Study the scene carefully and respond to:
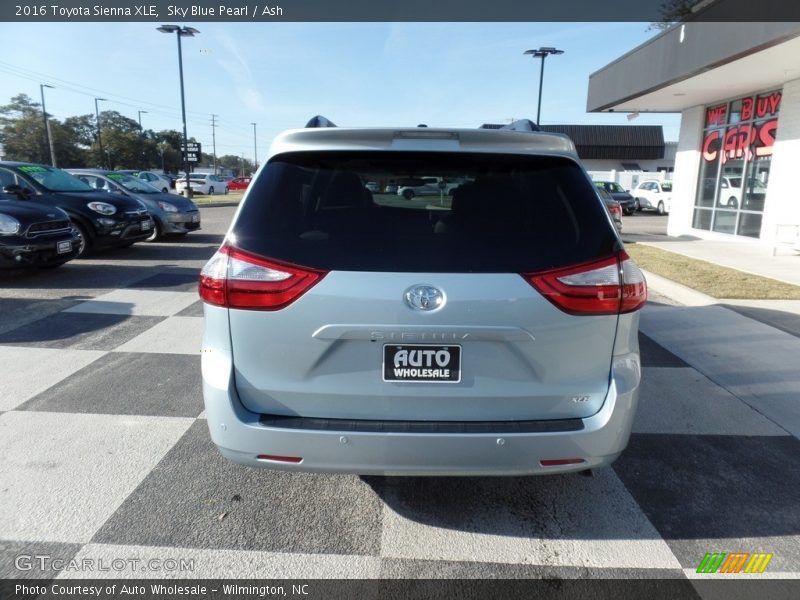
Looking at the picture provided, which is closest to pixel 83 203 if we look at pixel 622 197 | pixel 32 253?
pixel 32 253

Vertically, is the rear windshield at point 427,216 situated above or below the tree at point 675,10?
below

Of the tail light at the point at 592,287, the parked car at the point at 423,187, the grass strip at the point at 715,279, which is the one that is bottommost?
the grass strip at the point at 715,279

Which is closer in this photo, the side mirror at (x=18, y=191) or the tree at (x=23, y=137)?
the side mirror at (x=18, y=191)

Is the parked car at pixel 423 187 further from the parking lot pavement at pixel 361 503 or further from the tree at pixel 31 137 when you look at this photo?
the tree at pixel 31 137

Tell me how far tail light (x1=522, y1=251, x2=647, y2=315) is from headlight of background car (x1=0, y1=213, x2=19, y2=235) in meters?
7.95

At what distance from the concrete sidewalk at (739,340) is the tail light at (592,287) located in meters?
2.46

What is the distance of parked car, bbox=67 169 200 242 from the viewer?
41.7 feet

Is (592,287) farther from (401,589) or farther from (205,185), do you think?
(205,185)

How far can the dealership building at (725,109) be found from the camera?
34.5ft

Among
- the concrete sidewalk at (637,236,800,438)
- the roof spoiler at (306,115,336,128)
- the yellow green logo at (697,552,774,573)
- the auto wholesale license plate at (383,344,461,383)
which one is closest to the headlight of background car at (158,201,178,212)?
the concrete sidewalk at (637,236,800,438)

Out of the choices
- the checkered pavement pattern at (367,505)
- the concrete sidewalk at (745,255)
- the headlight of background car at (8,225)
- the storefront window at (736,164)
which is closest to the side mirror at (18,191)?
the headlight of background car at (8,225)

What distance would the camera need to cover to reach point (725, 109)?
15320mm

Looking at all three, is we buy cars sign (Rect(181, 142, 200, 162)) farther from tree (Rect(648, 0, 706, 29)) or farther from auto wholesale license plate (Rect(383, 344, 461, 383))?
auto wholesale license plate (Rect(383, 344, 461, 383))

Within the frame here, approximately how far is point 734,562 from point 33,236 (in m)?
8.75
